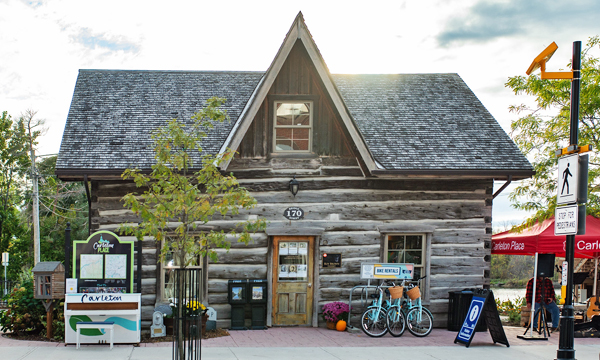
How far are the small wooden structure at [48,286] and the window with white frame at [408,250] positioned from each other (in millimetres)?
6831

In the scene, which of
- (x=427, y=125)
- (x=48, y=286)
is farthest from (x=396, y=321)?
(x=48, y=286)

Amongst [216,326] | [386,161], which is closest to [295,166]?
[386,161]

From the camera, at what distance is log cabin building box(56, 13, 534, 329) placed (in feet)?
37.8

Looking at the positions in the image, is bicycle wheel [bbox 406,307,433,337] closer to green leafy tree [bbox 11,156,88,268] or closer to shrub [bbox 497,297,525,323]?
shrub [bbox 497,297,525,323]

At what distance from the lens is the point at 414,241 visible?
12422mm

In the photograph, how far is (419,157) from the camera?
40.5ft

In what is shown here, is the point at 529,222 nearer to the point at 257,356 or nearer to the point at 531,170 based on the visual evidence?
the point at 531,170

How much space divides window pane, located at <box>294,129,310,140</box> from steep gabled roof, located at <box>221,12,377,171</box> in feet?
3.14

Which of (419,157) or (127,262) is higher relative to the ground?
(419,157)

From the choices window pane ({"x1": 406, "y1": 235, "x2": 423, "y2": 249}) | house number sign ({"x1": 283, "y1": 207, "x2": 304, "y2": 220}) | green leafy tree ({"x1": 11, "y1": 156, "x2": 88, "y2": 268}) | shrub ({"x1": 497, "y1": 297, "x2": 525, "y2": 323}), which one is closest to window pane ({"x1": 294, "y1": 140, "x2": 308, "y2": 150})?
Answer: house number sign ({"x1": 283, "y1": 207, "x2": 304, "y2": 220})

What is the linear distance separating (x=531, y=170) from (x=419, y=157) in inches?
98.8

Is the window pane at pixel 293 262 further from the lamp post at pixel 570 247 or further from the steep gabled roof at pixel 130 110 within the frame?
the lamp post at pixel 570 247

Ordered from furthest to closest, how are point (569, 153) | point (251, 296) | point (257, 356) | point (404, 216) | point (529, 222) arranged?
point (529, 222) → point (404, 216) → point (251, 296) → point (257, 356) → point (569, 153)

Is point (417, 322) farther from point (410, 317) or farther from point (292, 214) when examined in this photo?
point (292, 214)
